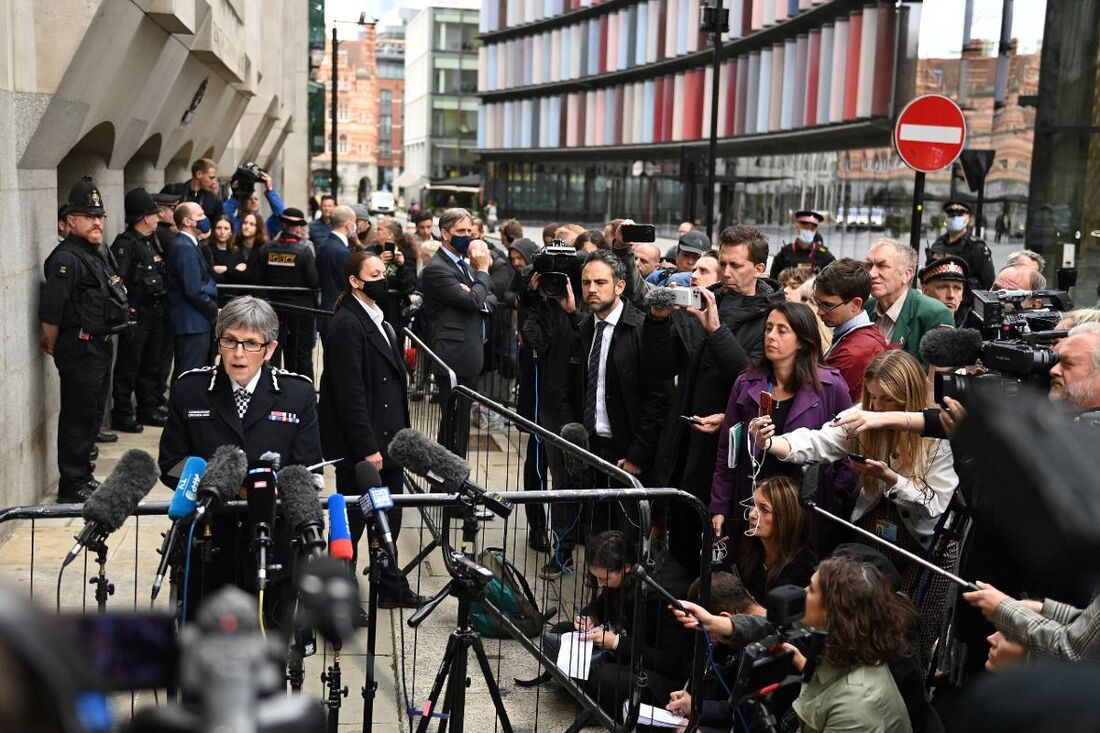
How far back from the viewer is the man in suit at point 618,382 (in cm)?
705

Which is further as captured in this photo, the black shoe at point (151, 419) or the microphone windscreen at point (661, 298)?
the black shoe at point (151, 419)

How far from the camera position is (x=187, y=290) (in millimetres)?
11133

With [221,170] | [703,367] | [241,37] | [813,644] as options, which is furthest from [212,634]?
[221,170]

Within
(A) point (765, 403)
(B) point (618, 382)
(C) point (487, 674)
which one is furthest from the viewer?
(B) point (618, 382)

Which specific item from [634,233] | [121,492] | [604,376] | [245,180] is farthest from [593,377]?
[245,180]

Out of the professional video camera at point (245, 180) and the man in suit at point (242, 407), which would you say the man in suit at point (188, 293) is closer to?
the professional video camera at point (245, 180)

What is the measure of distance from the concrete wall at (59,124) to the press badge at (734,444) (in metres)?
4.78

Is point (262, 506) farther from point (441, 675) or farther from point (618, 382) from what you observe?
point (618, 382)

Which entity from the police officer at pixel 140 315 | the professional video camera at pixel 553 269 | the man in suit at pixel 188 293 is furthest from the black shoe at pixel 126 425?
the professional video camera at pixel 553 269

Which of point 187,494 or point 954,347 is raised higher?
point 954,347

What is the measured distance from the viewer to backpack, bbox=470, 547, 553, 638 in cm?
616

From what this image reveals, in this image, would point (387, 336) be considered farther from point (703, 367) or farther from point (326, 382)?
point (703, 367)

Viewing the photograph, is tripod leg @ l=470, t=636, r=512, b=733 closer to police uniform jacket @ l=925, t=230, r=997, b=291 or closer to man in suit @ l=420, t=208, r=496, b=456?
man in suit @ l=420, t=208, r=496, b=456

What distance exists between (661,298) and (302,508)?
10.8ft
